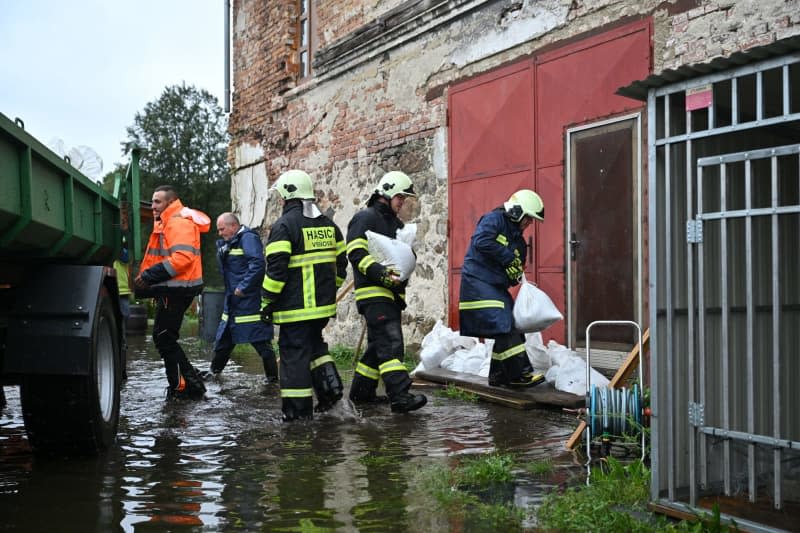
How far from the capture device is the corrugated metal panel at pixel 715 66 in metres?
3.14

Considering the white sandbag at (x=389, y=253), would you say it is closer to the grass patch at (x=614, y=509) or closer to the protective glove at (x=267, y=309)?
the protective glove at (x=267, y=309)

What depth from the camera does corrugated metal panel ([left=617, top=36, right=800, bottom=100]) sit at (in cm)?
314

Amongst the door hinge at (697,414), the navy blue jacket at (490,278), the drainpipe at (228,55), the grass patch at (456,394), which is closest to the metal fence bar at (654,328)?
the door hinge at (697,414)

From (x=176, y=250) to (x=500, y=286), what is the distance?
9.11 feet

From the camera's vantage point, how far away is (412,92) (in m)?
10.6

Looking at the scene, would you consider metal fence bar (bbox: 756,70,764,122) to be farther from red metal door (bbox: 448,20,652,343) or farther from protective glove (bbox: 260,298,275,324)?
red metal door (bbox: 448,20,652,343)

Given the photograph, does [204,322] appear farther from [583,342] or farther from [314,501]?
[314,501]

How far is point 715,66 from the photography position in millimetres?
3385

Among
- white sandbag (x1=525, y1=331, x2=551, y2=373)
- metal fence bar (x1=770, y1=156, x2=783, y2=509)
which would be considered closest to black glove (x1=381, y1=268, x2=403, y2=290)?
white sandbag (x1=525, y1=331, x2=551, y2=373)

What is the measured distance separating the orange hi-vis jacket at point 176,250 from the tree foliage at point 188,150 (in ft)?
115

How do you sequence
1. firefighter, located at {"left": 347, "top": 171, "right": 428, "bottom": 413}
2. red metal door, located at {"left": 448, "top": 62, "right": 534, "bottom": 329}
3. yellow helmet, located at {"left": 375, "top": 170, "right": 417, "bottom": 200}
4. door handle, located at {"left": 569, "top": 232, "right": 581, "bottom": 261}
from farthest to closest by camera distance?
red metal door, located at {"left": 448, "top": 62, "right": 534, "bottom": 329} → door handle, located at {"left": 569, "top": 232, "right": 581, "bottom": 261} → yellow helmet, located at {"left": 375, "top": 170, "right": 417, "bottom": 200} → firefighter, located at {"left": 347, "top": 171, "right": 428, "bottom": 413}

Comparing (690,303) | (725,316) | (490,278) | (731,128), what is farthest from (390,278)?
(731,128)

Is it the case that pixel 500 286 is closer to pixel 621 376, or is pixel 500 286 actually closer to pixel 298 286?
pixel 298 286

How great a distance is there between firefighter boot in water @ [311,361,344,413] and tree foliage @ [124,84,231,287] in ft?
118
